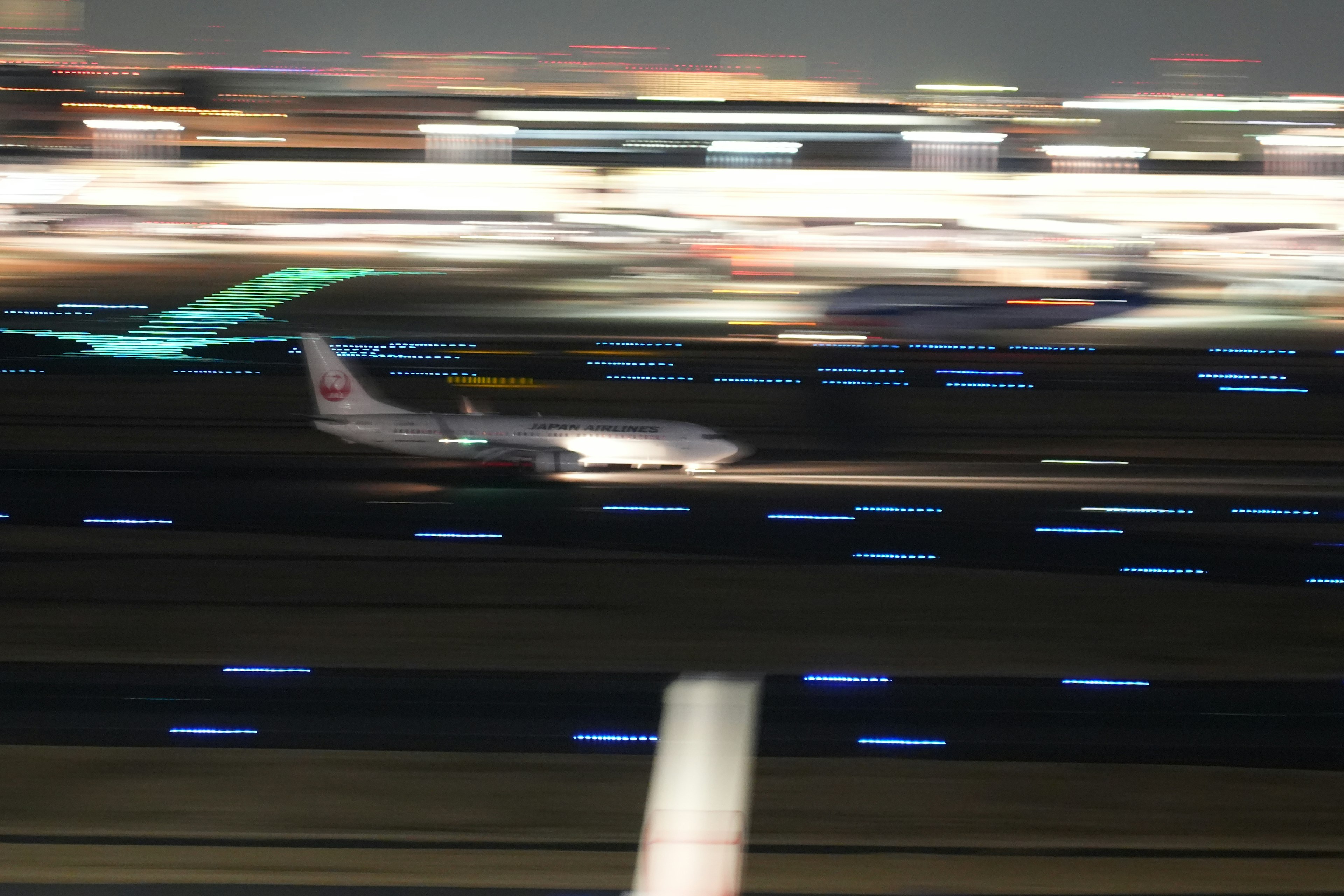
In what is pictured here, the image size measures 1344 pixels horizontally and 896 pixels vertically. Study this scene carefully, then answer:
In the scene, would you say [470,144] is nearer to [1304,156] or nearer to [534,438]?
[1304,156]

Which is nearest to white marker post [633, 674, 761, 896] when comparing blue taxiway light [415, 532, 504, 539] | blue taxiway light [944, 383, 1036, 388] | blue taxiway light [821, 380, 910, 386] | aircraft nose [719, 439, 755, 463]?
blue taxiway light [415, 532, 504, 539]

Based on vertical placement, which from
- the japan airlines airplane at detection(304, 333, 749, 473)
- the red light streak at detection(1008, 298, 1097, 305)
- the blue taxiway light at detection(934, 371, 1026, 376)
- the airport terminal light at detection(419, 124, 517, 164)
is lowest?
the japan airlines airplane at detection(304, 333, 749, 473)

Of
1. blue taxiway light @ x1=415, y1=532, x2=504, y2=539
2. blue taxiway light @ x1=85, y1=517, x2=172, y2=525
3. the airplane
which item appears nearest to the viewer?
blue taxiway light @ x1=415, y1=532, x2=504, y2=539

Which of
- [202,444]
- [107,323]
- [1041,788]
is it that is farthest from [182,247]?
[1041,788]

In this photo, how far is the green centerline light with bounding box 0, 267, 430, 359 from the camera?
154ft

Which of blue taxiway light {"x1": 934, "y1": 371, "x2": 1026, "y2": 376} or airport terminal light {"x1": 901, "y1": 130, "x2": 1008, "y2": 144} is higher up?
airport terminal light {"x1": 901, "y1": 130, "x2": 1008, "y2": 144}

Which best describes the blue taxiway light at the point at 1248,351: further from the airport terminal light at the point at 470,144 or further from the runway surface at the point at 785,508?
the airport terminal light at the point at 470,144

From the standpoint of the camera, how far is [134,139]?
105438 mm

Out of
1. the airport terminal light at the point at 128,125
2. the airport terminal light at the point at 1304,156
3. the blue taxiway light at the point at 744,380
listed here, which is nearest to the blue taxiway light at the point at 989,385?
the blue taxiway light at the point at 744,380

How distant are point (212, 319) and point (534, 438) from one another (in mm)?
36671

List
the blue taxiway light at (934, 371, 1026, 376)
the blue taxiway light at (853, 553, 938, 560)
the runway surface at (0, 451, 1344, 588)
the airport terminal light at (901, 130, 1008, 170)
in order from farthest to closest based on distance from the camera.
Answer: the airport terminal light at (901, 130, 1008, 170) → the blue taxiway light at (934, 371, 1026, 376) → the runway surface at (0, 451, 1344, 588) → the blue taxiway light at (853, 553, 938, 560)

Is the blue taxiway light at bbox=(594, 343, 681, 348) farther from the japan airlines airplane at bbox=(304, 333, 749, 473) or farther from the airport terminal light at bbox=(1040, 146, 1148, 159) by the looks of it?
the airport terminal light at bbox=(1040, 146, 1148, 159)

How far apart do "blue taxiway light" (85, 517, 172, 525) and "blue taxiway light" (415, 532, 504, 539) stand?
4.39m

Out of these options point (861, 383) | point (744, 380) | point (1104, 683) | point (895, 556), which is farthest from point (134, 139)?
point (1104, 683)
